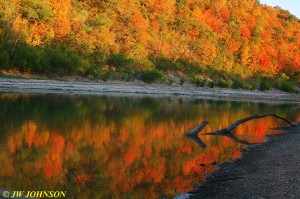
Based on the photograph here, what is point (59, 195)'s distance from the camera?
35.2 ft

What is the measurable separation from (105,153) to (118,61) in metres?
54.6

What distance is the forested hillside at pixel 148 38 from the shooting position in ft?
191

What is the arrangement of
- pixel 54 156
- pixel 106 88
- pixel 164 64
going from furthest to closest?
pixel 164 64 → pixel 106 88 → pixel 54 156

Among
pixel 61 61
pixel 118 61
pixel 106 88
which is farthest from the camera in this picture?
pixel 118 61

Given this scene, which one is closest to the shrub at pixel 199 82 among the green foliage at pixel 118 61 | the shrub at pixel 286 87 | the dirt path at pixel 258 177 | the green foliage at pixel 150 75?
the green foliage at pixel 150 75

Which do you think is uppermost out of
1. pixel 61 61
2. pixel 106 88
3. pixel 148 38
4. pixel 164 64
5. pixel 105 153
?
pixel 148 38

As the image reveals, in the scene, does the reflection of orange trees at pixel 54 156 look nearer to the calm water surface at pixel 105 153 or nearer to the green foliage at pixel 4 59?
the calm water surface at pixel 105 153

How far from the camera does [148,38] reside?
279 feet

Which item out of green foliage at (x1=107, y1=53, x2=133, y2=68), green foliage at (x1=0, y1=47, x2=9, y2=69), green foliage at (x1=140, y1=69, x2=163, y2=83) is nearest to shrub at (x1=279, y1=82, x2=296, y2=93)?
green foliage at (x1=140, y1=69, x2=163, y2=83)

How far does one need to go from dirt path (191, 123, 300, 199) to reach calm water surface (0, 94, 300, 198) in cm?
68

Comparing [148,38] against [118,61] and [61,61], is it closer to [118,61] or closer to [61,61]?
[118,61]

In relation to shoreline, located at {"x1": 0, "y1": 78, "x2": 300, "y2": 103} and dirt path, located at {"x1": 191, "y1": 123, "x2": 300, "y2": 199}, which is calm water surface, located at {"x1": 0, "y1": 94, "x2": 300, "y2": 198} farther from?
shoreline, located at {"x1": 0, "y1": 78, "x2": 300, "y2": 103}

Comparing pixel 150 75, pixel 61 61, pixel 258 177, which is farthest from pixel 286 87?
pixel 258 177

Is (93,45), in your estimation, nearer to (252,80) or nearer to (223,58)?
(223,58)
